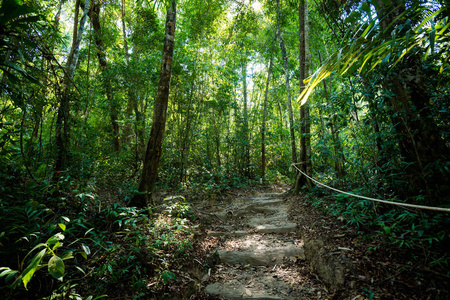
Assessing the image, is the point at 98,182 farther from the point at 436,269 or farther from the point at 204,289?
the point at 436,269

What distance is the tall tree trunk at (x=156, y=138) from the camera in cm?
375

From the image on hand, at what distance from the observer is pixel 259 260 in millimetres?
3107

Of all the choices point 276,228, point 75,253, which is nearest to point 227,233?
point 276,228

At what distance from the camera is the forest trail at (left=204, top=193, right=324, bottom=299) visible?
2.40 meters

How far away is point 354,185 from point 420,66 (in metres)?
2.23

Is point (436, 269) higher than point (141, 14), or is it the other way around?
point (141, 14)

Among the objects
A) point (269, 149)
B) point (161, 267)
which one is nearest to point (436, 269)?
Result: point (161, 267)

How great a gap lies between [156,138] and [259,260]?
262 centimetres

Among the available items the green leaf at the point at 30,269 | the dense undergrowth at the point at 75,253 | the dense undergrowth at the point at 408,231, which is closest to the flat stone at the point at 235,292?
the dense undergrowth at the point at 75,253

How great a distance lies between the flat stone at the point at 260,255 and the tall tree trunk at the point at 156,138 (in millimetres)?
1609

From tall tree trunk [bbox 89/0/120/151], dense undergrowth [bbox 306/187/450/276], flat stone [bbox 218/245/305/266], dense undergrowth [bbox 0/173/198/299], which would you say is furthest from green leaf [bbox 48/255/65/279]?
tall tree trunk [bbox 89/0/120/151]

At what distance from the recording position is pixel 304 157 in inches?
224

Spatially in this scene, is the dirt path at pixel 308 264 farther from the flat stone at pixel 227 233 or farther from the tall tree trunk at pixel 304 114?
the tall tree trunk at pixel 304 114

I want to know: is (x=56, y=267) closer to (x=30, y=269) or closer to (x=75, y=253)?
(x=30, y=269)
